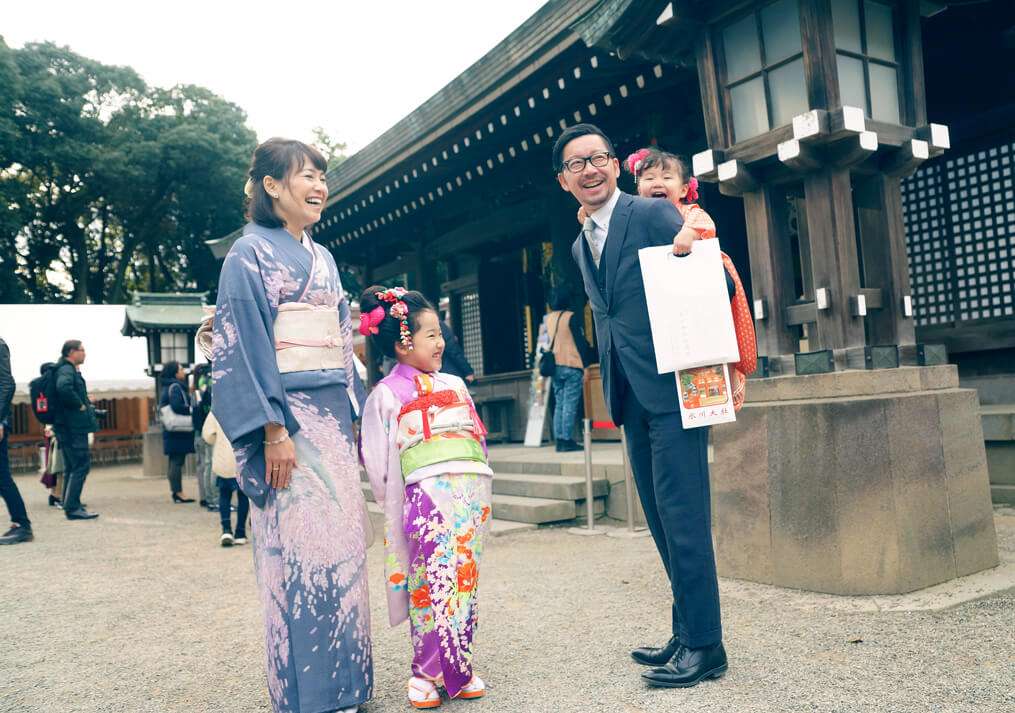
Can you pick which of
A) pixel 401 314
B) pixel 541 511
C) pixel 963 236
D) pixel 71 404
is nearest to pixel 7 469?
pixel 71 404

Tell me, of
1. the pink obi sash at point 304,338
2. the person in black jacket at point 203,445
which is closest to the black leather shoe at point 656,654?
the pink obi sash at point 304,338

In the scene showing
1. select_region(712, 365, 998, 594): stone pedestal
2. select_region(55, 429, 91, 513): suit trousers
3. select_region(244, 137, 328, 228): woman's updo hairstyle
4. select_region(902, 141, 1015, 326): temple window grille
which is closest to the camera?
select_region(244, 137, 328, 228): woman's updo hairstyle

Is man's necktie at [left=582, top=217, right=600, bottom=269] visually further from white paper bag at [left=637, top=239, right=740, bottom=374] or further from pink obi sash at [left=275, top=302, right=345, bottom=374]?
pink obi sash at [left=275, top=302, right=345, bottom=374]

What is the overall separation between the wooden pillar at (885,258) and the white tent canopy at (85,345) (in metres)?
19.2

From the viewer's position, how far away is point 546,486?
6.80 meters

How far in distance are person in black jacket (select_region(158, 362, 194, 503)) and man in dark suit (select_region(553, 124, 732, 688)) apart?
316 inches

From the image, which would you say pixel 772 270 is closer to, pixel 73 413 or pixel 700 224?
pixel 700 224

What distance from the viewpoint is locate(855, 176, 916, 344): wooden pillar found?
415 centimetres

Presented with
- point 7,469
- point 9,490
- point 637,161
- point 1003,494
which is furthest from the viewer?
point 9,490

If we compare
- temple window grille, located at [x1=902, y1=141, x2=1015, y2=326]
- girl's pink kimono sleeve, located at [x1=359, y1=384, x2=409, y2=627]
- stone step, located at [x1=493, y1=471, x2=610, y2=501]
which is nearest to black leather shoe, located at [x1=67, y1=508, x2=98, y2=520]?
stone step, located at [x1=493, y1=471, x2=610, y2=501]

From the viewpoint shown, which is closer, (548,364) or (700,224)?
(700,224)

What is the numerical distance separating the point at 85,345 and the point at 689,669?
2160 cm

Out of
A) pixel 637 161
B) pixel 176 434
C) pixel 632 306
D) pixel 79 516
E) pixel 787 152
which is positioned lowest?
pixel 79 516

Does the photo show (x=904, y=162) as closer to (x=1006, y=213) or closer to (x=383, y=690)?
(x=1006, y=213)
